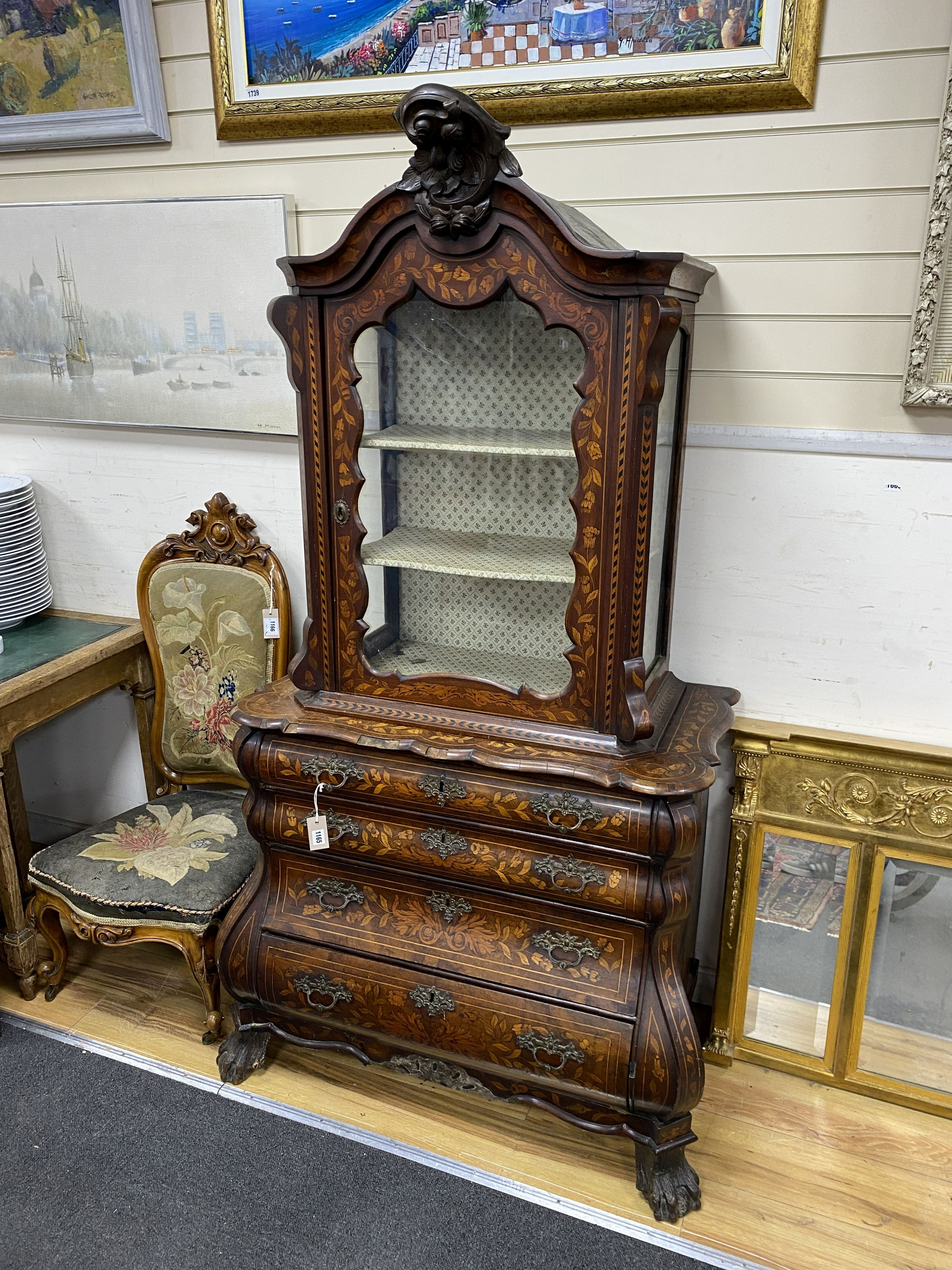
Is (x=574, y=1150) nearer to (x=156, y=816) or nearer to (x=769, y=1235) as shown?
(x=769, y=1235)

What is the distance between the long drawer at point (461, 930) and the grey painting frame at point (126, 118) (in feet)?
6.07

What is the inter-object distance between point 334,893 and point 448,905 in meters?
0.28

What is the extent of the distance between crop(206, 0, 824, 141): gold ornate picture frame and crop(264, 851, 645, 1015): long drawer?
66.3 inches

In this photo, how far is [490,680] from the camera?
184cm

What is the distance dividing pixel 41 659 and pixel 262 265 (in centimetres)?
119

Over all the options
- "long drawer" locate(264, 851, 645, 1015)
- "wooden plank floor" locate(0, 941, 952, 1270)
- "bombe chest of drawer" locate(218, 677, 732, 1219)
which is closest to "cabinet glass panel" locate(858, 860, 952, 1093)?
"wooden plank floor" locate(0, 941, 952, 1270)

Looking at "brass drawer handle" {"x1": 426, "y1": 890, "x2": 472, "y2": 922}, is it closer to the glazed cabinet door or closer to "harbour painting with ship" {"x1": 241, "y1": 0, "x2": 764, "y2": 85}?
the glazed cabinet door

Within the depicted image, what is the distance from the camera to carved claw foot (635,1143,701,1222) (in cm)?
183

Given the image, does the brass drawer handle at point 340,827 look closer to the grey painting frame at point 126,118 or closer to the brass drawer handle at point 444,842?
the brass drawer handle at point 444,842

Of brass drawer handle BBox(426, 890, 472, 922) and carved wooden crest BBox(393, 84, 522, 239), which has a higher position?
carved wooden crest BBox(393, 84, 522, 239)

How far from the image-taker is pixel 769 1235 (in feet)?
5.93

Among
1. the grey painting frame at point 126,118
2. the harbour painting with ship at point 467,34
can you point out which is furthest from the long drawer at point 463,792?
the grey painting frame at point 126,118

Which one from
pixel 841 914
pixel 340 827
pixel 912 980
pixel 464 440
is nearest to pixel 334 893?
pixel 340 827

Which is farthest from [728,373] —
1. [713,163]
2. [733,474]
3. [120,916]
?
[120,916]
